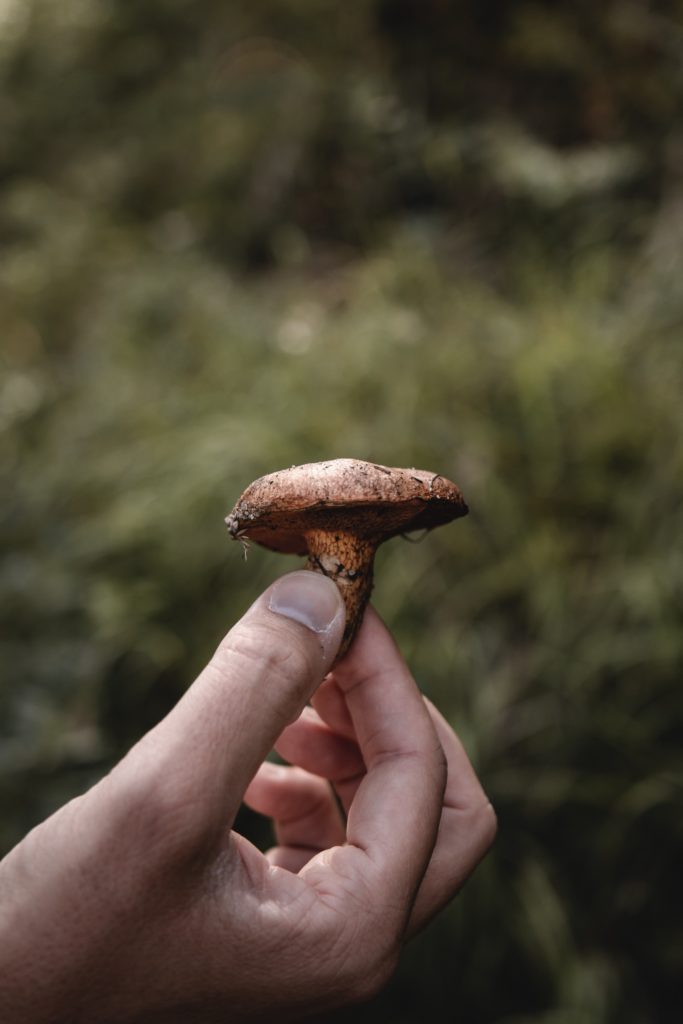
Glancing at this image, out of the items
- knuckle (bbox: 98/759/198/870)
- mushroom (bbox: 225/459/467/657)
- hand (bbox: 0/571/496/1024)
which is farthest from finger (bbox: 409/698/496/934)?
knuckle (bbox: 98/759/198/870)

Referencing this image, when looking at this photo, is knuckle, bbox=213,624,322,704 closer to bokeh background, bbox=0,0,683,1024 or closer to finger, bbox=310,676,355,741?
finger, bbox=310,676,355,741

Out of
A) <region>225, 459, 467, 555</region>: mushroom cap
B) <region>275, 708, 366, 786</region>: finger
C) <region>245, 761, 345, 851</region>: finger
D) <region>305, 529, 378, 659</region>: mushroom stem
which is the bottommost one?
<region>245, 761, 345, 851</region>: finger

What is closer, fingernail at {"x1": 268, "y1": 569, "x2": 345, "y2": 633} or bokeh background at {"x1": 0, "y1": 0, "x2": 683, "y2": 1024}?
fingernail at {"x1": 268, "y1": 569, "x2": 345, "y2": 633}

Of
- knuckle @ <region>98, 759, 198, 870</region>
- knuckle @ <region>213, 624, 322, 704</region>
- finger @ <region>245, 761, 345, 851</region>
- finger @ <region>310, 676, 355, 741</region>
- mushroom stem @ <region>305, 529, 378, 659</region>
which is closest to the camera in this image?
knuckle @ <region>98, 759, 198, 870</region>

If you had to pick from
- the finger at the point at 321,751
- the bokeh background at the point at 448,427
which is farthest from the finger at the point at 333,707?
the bokeh background at the point at 448,427

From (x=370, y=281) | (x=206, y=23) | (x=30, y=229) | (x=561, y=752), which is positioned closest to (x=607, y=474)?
A: (x=561, y=752)

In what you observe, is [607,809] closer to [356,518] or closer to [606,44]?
[356,518]

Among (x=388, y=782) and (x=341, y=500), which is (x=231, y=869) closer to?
(x=388, y=782)

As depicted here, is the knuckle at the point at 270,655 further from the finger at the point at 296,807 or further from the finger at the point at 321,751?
the finger at the point at 296,807

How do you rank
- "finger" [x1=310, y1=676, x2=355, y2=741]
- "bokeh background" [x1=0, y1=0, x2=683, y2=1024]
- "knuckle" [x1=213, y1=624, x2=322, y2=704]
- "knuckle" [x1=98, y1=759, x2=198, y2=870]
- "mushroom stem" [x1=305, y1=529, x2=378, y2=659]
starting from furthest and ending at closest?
"bokeh background" [x1=0, y1=0, x2=683, y2=1024] → "finger" [x1=310, y1=676, x2=355, y2=741] → "mushroom stem" [x1=305, y1=529, x2=378, y2=659] → "knuckle" [x1=213, y1=624, x2=322, y2=704] → "knuckle" [x1=98, y1=759, x2=198, y2=870]
